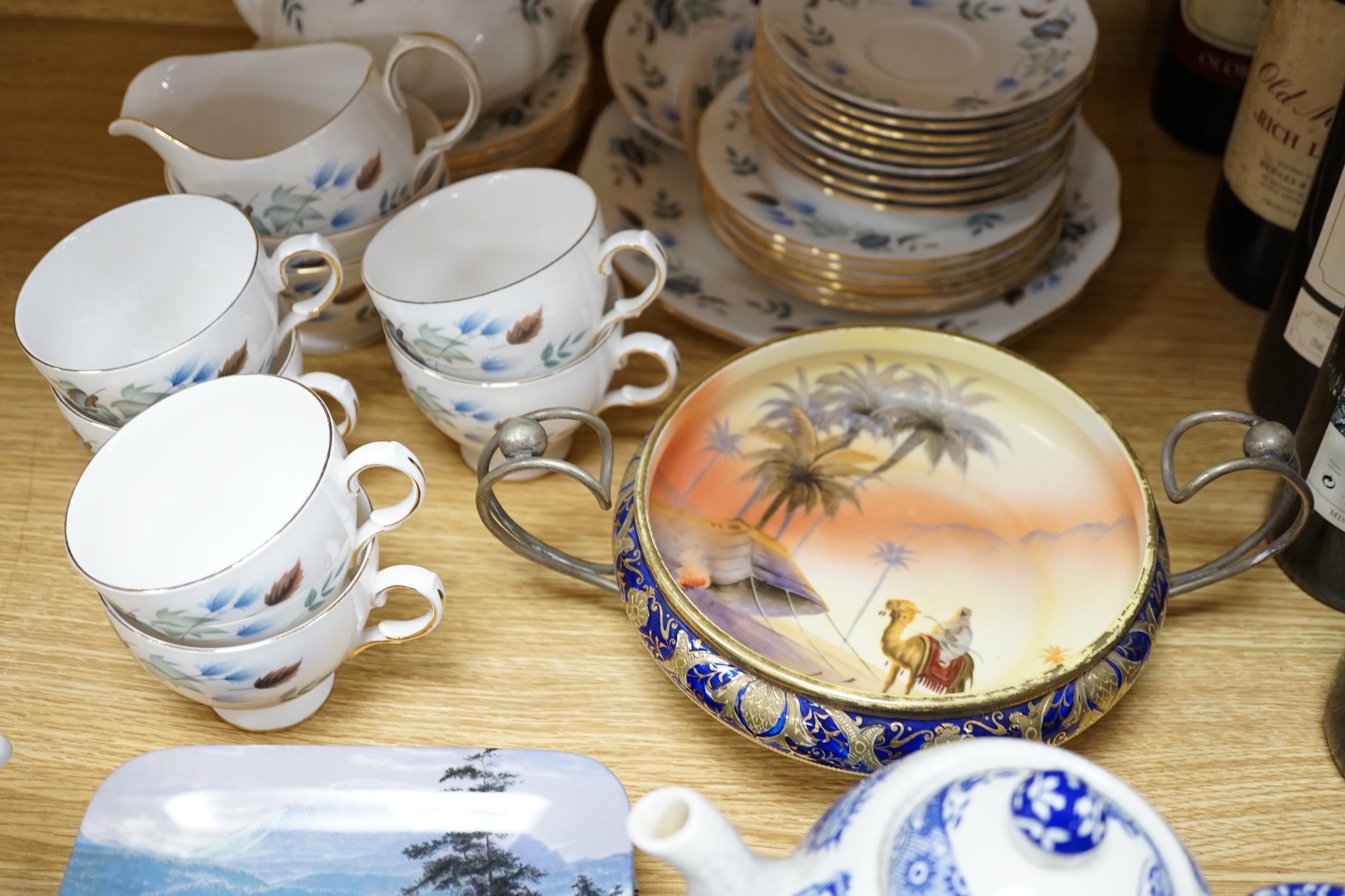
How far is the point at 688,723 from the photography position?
1.83ft

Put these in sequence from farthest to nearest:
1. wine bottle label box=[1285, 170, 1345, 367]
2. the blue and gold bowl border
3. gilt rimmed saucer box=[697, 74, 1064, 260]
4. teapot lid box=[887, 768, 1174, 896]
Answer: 1. gilt rimmed saucer box=[697, 74, 1064, 260]
2. wine bottle label box=[1285, 170, 1345, 367]
3. the blue and gold bowl border
4. teapot lid box=[887, 768, 1174, 896]

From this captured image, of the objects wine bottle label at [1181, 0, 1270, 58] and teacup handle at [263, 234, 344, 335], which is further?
wine bottle label at [1181, 0, 1270, 58]

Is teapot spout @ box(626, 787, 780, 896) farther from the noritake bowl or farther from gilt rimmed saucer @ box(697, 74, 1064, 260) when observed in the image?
gilt rimmed saucer @ box(697, 74, 1064, 260)

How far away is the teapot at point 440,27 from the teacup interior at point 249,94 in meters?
0.03

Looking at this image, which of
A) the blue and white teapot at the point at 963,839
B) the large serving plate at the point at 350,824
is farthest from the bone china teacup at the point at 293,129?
the blue and white teapot at the point at 963,839

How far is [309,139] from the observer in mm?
645

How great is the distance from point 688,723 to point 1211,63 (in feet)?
1.91

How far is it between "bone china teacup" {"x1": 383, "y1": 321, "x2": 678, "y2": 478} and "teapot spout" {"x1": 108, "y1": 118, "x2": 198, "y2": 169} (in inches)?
5.9

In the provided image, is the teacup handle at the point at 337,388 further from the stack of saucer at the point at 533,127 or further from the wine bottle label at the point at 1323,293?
the wine bottle label at the point at 1323,293

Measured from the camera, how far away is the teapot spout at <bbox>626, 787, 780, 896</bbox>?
1.12 feet

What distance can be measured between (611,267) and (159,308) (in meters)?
0.26

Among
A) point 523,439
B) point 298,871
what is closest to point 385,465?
point 523,439

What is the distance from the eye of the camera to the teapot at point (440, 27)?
73cm

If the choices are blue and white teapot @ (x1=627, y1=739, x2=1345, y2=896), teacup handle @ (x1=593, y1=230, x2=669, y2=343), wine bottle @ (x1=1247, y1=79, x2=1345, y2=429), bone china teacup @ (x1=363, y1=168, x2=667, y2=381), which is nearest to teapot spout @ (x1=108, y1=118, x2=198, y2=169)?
bone china teacup @ (x1=363, y1=168, x2=667, y2=381)
